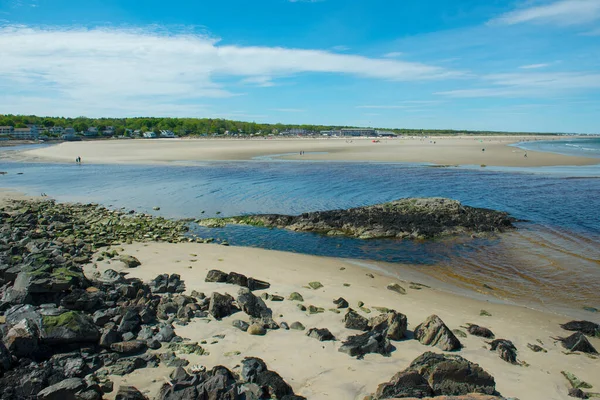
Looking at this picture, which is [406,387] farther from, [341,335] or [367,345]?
[341,335]

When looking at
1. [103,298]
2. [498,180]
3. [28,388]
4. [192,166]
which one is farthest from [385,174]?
[28,388]

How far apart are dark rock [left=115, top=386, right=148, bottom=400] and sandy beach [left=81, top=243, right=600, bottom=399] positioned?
0.40m

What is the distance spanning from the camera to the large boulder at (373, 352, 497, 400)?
6.38 meters

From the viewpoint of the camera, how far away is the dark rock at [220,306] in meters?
9.73

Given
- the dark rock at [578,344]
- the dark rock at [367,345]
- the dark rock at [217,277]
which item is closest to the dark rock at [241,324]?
the dark rock at [367,345]

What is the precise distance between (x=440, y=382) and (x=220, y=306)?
5434mm

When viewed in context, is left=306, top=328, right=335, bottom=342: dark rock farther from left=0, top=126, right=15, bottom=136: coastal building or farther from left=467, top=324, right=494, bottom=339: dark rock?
left=0, top=126, right=15, bottom=136: coastal building

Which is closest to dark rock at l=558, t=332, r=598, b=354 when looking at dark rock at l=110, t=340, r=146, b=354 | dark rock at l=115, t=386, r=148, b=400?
dark rock at l=115, t=386, r=148, b=400

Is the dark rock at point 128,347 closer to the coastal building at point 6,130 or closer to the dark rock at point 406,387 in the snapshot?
the dark rock at point 406,387

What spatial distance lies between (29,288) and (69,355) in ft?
10.8

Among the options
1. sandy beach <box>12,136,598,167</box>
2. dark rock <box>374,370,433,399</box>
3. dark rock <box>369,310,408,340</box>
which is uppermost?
sandy beach <box>12,136,598,167</box>

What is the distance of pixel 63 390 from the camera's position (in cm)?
612

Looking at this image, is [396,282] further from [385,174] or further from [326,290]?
[385,174]

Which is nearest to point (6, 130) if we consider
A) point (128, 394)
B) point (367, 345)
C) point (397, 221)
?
point (397, 221)
